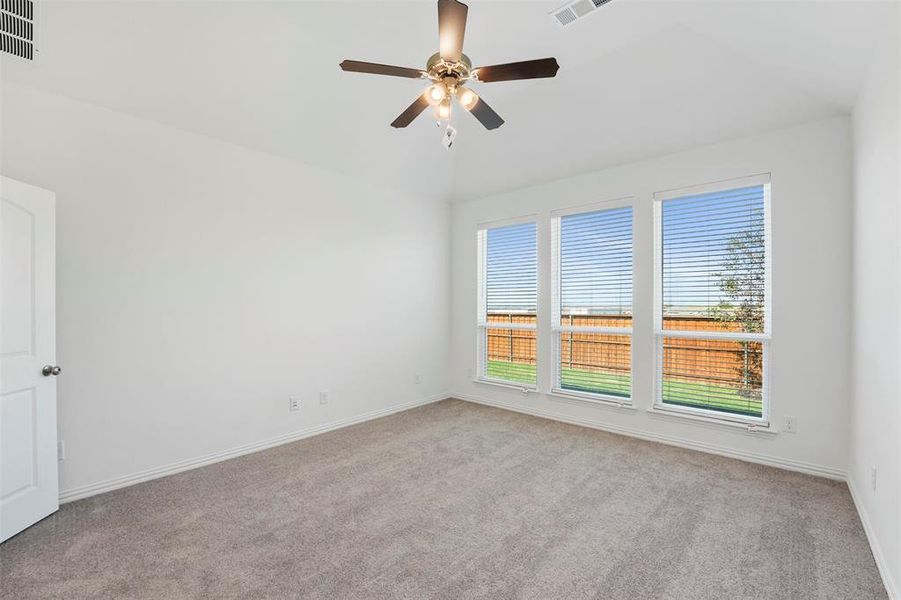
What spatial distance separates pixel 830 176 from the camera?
3080mm

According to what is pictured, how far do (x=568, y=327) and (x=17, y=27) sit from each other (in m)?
4.89

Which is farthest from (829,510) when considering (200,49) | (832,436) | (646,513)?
(200,49)

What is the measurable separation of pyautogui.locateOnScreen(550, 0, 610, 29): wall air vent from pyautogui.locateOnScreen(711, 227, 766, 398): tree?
2.27 metres

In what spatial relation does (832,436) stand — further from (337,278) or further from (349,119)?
(349,119)

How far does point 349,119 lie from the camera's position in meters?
3.80

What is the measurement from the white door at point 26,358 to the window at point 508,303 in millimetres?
4158

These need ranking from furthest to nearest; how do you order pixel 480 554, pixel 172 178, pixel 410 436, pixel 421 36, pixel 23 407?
pixel 410 436, pixel 172 178, pixel 421 36, pixel 23 407, pixel 480 554

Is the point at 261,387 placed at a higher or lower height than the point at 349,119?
lower

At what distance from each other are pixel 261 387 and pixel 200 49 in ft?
8.96

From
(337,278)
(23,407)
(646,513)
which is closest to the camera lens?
(23,407)

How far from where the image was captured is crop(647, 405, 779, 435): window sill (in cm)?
335

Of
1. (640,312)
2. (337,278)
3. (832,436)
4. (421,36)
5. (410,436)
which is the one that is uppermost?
(421,36)

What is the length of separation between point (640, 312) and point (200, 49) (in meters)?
4.28

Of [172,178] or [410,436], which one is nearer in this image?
[172,178]
